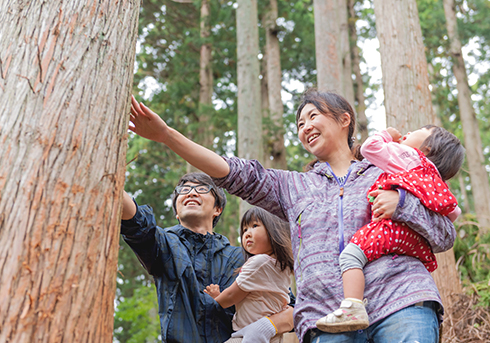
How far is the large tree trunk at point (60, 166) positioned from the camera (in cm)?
150

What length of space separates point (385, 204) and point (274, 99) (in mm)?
9029

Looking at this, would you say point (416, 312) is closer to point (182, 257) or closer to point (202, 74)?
point (182, 257)

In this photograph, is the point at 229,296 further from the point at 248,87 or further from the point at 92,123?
the point at 248,87

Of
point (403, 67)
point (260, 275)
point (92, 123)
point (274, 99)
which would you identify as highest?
point (274, 99)

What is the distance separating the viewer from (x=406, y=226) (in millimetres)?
2125

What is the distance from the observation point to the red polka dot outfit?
6.75 feet

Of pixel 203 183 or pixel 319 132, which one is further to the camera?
pixel 203 183

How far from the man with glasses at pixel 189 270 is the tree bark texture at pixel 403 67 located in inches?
98.9

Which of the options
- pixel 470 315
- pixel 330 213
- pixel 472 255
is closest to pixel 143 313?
pixel 472 255

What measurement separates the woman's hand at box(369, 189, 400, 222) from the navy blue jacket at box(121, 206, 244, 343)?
1408 mm

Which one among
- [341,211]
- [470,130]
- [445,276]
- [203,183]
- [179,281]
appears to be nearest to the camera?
[341,211]

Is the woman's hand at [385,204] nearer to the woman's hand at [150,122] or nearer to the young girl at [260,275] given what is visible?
the woman's hand at [150,122]

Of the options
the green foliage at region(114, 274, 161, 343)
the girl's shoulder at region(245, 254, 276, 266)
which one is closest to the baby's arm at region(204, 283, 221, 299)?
the girl's shoulder at region(245, 254, 276, 266)

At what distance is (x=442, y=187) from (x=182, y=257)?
68.0 inches
